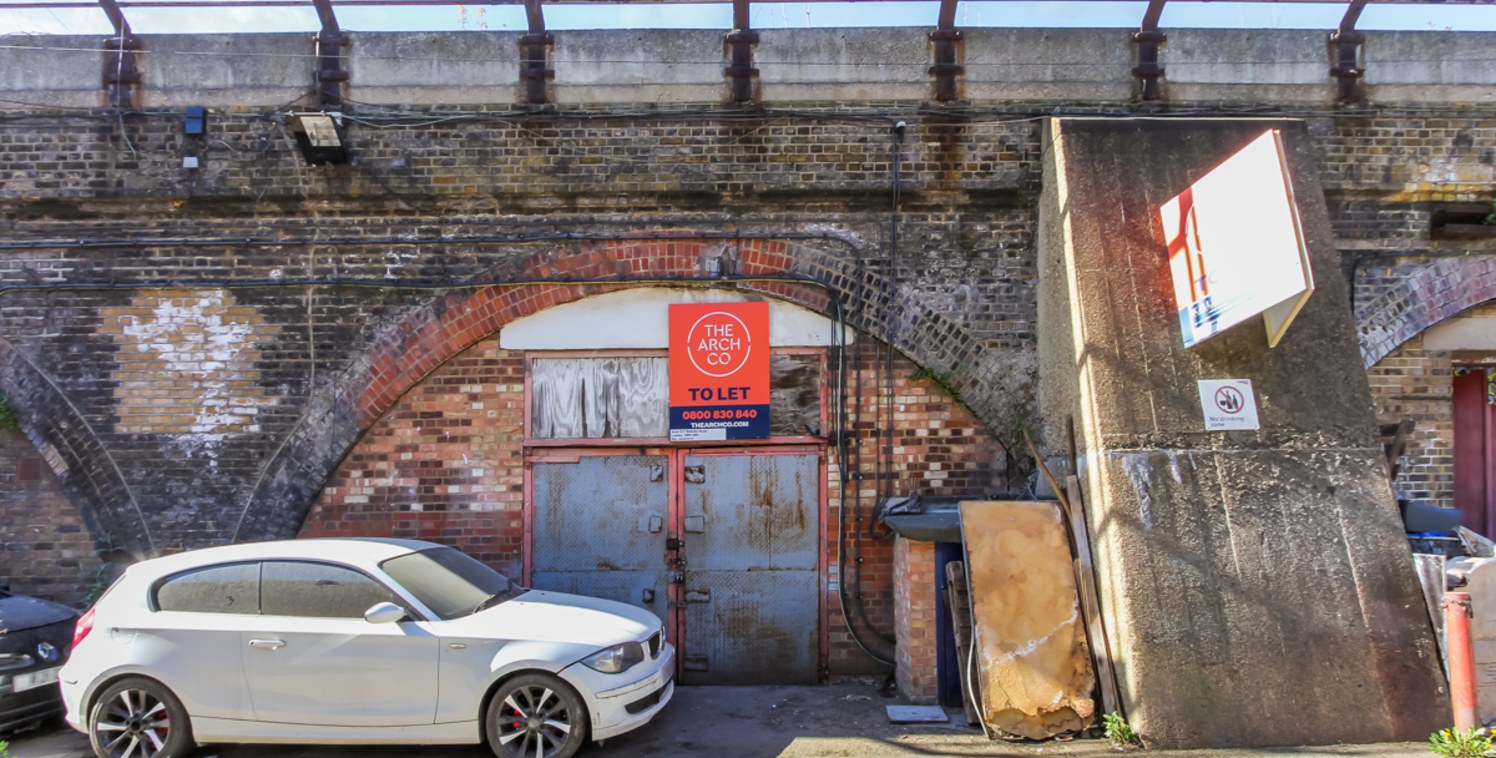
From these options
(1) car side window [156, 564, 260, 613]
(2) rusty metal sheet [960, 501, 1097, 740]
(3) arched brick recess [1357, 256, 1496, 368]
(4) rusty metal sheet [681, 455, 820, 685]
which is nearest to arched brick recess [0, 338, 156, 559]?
(1) car side window [156, 564, 260, 613]

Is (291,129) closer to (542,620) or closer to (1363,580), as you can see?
(542,620)

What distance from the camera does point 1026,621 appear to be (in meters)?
6.54

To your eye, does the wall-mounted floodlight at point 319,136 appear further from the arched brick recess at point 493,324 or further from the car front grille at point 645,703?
the car front grille at point 645,703

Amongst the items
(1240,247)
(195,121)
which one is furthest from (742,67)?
(195,121)

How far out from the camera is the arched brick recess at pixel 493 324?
7.89 metres

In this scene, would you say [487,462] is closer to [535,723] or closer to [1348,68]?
[535,723]

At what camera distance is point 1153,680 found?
6.01 m

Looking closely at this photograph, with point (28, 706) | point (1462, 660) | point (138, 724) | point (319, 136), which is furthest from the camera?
point (319, 136)

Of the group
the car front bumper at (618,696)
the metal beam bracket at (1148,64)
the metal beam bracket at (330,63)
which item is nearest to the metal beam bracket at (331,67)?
the metal beam bracket at (330,63)

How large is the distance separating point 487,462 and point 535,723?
271cm

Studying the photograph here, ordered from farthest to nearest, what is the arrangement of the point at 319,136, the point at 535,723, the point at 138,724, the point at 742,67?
the point at 742,67 → the point at 319,136 → the point at 138,724 → the point at 535,723

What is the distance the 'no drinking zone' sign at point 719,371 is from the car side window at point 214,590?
320 cm

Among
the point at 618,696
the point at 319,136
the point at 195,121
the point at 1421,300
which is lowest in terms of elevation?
the point at 618,696

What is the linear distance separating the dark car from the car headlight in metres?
3.80
